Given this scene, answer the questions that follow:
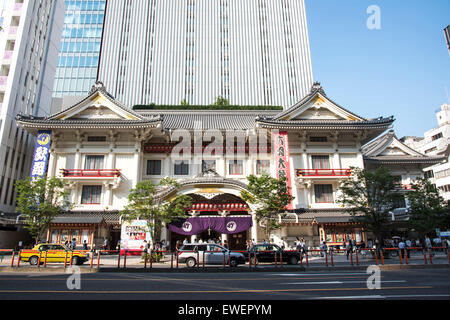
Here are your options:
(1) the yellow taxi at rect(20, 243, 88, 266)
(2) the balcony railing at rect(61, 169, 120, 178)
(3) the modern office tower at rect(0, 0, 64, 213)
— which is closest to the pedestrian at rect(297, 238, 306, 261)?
(1) the yellow taxi at rect(20, 243, 88, 266)

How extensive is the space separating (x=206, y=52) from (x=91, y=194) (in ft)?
175

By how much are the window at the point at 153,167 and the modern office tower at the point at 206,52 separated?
3891 cm

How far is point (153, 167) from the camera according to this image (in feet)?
98.9

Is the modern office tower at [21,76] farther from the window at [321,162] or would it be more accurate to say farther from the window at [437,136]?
the window at [437,136]

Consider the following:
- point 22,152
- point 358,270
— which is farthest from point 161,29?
point 358,270

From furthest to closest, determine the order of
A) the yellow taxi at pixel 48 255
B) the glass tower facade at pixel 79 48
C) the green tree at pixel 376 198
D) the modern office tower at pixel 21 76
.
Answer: the glass tower facade at pixel 79 48 → the modern office tower at pixel 21 76 → the green tree at pixel 376 198 → the yellow taxi at pixel 48 255

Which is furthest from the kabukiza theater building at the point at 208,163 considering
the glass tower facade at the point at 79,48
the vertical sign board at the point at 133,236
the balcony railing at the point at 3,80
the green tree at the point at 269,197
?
the glass tower facade at the point at 79,48

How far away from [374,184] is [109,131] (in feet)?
80.6

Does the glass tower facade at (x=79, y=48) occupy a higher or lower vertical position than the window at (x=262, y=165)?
higher

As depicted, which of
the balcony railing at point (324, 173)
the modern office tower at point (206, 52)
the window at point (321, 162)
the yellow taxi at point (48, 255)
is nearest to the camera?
the yellow taxi at point (48, 255)

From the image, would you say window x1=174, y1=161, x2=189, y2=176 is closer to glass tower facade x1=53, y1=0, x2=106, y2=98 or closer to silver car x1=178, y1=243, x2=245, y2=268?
silver car x1=178, y1=243, x2=245, y2=268

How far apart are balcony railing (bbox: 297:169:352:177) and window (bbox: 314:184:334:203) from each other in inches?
56.8

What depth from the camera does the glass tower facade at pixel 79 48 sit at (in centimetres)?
6625
